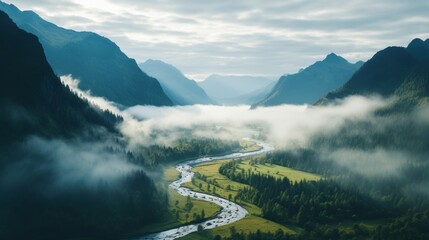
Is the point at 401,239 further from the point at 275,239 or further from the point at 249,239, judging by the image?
the point at 249,239

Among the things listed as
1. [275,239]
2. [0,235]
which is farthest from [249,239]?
[0,235]

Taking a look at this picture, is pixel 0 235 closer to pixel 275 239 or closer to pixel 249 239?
pixel 249 239

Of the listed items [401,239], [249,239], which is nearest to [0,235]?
[249,239]

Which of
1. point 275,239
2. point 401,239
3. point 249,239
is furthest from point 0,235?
point 401,239

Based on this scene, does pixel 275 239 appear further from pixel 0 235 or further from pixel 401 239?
pixel 0 235

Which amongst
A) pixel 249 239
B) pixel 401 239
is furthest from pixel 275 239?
pixel 401 239
